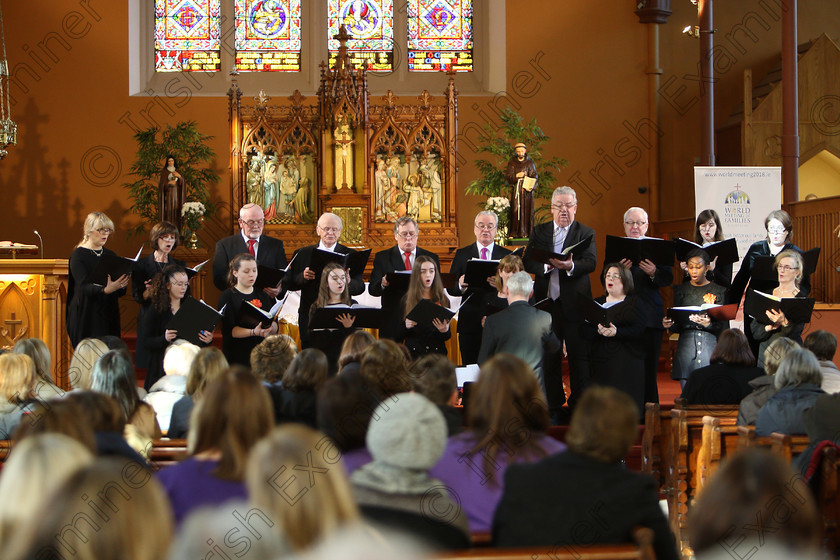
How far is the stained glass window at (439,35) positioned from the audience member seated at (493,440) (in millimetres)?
9756

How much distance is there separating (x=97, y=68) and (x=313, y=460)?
10.9 m

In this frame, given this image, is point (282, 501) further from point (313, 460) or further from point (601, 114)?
point (601, 114)

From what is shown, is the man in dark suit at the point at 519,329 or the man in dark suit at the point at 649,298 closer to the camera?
the man in dark suit at the point at 519,329

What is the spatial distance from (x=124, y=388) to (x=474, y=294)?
115 inches

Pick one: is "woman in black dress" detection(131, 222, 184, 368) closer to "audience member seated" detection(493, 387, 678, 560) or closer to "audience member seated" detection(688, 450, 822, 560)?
"audience member seated" detection(493, 387, 678, 560)

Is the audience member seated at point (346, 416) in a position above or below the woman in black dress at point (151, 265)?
below

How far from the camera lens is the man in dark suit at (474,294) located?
240 inches

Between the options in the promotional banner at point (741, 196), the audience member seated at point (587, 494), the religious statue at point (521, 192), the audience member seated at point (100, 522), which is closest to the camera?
the audience member seated at point (100, 522)

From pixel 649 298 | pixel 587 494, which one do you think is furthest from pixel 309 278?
pixel 587 494

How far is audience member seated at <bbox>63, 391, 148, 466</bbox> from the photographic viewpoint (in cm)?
265

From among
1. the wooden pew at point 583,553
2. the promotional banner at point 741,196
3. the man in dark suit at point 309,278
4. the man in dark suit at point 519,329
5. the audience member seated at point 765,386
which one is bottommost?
the wooden pew at point 583,553

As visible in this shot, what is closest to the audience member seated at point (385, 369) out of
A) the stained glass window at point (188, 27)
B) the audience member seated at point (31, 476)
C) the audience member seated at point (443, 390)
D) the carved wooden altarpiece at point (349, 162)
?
the audience member seated at point (443, 390)

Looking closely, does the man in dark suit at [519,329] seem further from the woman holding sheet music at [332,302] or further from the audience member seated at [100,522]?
the audience member seated at [100,522]

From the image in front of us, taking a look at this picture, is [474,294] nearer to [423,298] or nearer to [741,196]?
[423,298]
